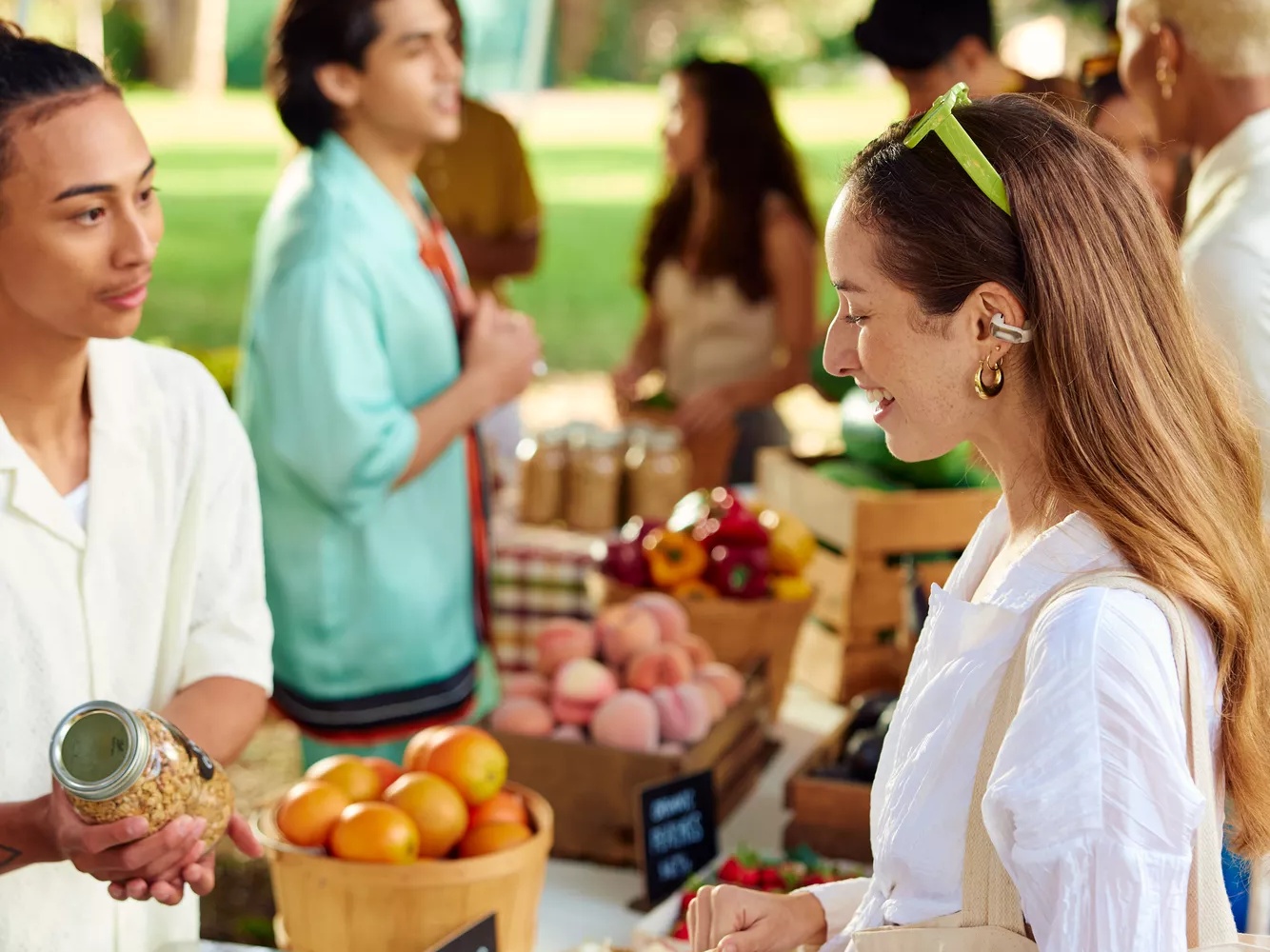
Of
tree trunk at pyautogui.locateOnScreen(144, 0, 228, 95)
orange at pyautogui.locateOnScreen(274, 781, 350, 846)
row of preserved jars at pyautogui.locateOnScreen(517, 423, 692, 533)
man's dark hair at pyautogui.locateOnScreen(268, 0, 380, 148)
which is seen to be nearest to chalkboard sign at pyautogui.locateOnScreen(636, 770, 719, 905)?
orange at pyautogui.locateOnScreen(274, 781, 350, 846)

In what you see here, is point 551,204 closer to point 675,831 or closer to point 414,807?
point 675,831

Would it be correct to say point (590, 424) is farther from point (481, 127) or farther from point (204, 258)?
point (204, 258)

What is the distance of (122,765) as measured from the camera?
1.26 m

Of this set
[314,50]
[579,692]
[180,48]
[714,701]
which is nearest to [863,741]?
[714,701]

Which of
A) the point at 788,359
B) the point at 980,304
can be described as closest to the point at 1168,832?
the point at 980,304

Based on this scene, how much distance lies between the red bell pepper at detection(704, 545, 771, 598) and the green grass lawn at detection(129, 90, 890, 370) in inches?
305

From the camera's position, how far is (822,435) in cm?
918

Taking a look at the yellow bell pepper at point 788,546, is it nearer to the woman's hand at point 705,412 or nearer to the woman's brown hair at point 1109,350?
the woman's hand at point 705,412

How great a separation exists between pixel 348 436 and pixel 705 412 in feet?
6.69

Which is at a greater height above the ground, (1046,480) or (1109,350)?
(1109,350)

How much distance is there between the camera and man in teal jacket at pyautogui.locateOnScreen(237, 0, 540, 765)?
2422 millimetres

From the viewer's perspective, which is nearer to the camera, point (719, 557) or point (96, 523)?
point (96, 523)

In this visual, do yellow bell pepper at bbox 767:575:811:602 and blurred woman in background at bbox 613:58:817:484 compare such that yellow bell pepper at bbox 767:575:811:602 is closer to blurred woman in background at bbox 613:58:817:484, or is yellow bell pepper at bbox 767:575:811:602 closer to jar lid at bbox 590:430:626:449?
jar lid at bbox 590:430:626:449

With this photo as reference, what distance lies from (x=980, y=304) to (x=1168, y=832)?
0.47 meters
